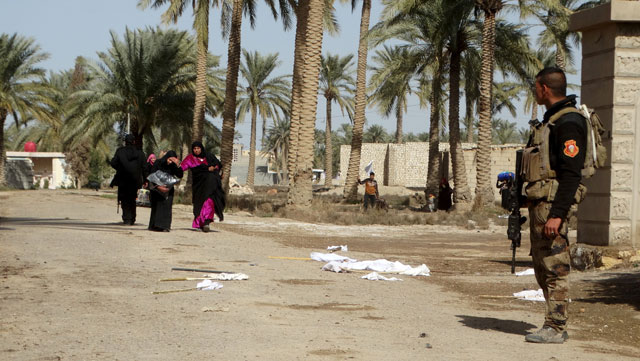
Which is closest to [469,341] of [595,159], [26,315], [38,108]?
[595,159]

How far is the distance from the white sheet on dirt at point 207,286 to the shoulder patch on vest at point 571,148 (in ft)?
12.8

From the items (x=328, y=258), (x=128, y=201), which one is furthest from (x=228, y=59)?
(x=328, y=258)

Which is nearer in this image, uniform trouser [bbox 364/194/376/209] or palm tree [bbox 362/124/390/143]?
uniform trouser [bbox 364/194/376/209]

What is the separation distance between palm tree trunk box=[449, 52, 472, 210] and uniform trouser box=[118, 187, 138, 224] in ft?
51.1

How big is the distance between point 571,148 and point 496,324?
178 cm

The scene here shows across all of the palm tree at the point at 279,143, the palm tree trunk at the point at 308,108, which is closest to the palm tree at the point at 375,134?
the palm tree at the point at 279,143

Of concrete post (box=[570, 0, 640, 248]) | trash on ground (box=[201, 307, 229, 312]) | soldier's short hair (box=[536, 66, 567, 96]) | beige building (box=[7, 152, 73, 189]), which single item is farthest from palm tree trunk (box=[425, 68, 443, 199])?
beige building (box=[7, 152, 73, 189])

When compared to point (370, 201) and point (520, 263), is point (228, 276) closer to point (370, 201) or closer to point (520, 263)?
point (520, 263)

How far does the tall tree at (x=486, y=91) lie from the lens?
28359mm

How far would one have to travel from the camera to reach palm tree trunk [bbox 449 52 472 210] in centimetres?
2927

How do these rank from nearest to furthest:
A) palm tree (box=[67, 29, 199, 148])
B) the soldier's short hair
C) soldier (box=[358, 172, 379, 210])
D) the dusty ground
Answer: the dusty ground → the soldier's short hair → soldier (box=[358, 172, 379, 210]) → palm tree (box=[67, 29, 199, 148])

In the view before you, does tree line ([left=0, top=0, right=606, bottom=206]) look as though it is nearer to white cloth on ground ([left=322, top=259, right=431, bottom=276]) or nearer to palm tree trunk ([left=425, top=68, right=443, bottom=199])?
palm tree trunk ([left=425, top=68, right=443, bottom=199])

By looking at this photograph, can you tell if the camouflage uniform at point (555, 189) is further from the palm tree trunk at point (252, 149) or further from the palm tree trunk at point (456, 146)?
the palm tree trunk at point (252, 149)

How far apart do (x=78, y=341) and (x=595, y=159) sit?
377 centimetres
